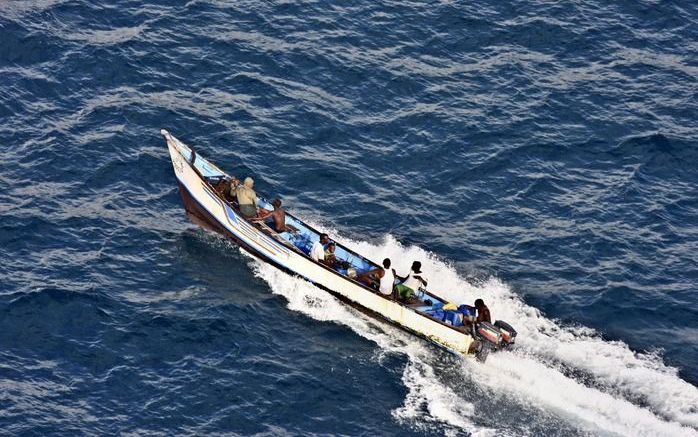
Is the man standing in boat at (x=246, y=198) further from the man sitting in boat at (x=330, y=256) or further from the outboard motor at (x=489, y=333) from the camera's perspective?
the outboard motor at (x=489, y=333)

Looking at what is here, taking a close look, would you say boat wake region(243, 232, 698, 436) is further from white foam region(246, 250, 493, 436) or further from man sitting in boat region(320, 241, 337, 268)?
man sitting in boat region(320, 241, 337, 268)

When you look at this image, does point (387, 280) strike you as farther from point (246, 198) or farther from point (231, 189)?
point (231, 189)

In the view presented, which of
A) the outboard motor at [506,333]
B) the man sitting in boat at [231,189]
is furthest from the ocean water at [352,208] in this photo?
the man sitting in boat at [231,189]

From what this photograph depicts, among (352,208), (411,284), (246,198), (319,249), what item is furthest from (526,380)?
(246,198)

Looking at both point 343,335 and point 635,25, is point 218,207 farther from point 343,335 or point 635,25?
point 635,25

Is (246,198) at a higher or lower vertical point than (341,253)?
higher

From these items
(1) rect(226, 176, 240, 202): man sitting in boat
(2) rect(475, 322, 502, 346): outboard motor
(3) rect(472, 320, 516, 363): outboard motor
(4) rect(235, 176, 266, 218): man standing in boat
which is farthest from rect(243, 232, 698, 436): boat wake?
(1) rect(226, 176, 240, 202): man sitting in boat
